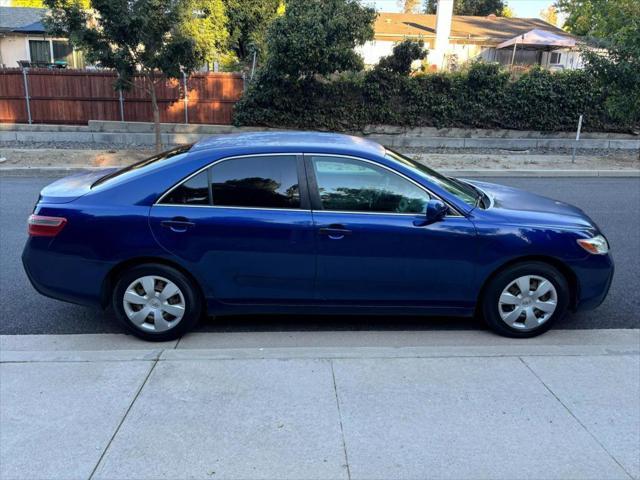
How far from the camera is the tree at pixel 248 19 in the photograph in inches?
1059

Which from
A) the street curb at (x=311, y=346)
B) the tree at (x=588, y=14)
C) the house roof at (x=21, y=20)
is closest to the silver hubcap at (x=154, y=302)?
the street curb at (x=311, y=346)

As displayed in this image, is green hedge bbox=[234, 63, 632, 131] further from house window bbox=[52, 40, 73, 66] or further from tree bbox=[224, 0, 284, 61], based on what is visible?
house window bbox=[52, 40, 73, 66]

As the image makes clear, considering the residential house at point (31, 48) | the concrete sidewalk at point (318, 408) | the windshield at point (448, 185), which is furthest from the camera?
the residential house at point (31, 48)

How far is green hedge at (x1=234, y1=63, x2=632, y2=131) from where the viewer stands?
18516mm

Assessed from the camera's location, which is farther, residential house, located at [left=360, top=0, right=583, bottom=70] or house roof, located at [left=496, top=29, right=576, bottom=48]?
residential house, located at [left=360, top=0, right=583, bottom=70]

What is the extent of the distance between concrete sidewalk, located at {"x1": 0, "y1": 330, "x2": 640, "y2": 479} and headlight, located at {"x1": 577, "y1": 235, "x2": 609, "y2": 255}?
711 millimetres

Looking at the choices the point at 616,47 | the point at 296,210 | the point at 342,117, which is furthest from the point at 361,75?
the point at 296,210

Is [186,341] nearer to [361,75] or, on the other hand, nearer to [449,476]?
[449,476]

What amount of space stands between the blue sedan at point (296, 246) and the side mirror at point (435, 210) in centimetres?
1

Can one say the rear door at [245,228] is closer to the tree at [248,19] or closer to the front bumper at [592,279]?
the front bumper at [592,279]

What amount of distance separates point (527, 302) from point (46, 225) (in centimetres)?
371

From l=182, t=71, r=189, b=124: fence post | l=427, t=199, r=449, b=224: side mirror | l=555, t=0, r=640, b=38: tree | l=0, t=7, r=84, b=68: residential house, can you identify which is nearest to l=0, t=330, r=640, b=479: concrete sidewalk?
l=427, t=199, r=449, b=224: side mirror

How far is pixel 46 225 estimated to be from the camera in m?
4.13

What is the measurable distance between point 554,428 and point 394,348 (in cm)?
124
